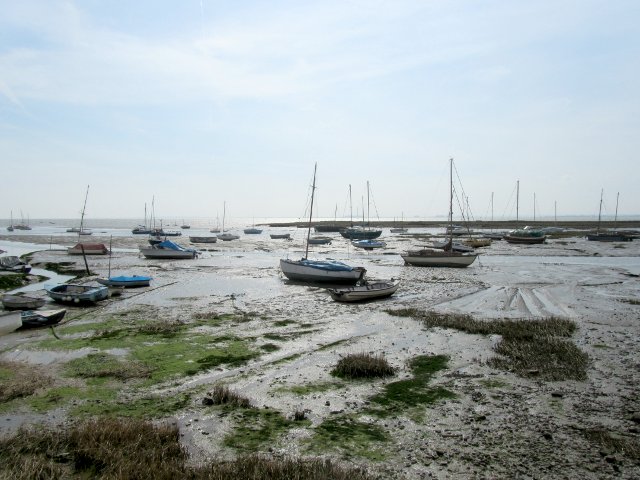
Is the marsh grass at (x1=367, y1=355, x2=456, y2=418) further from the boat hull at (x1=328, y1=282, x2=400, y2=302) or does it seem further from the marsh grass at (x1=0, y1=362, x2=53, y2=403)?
the boat hull at (x1=328, y1=282, x2=400, y2=302)

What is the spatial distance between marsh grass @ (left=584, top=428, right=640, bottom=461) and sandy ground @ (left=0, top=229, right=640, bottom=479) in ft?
0.49

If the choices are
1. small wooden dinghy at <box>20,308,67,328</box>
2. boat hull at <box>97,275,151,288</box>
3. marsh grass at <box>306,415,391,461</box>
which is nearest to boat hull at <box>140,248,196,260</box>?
boat hull at <box>97,275,151,288</box>

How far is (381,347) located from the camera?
646 inches

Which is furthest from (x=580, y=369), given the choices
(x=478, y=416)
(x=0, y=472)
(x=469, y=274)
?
(x=469, y=274)

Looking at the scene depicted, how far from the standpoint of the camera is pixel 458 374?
42.7ft

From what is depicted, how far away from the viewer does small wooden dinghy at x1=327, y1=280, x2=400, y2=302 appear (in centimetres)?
2661

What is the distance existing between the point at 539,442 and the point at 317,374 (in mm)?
6285

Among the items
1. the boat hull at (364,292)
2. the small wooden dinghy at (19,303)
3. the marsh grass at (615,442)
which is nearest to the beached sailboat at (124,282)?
the small wooden dinghy at (19,303)

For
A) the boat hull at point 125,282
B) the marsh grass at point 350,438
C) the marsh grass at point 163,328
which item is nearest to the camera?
the marsh grass at point 350,438

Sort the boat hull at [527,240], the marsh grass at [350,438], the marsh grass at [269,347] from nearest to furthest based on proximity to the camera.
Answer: the marsh grass at [350,438], the marsh grass at [269,347], the boat hull at [527,240]

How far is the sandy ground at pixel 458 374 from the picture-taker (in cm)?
826

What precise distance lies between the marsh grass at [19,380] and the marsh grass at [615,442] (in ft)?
43.0

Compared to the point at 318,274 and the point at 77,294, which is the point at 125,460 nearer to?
the point at 77,294

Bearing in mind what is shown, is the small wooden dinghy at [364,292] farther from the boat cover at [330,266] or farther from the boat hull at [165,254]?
the boat hull at [165,254]
